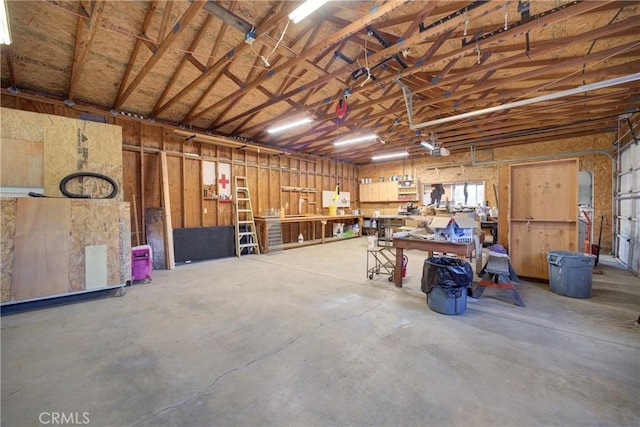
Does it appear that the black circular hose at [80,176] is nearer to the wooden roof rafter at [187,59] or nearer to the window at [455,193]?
the wooden roof rafter at [187,59]

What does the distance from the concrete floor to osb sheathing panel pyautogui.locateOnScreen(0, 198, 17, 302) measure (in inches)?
16.3

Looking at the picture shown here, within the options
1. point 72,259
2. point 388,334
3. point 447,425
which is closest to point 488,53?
point 388,334

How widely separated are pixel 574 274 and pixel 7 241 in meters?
7.44

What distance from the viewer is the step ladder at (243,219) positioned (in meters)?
6.98

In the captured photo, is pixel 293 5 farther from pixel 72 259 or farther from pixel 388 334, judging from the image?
pixel 72 259

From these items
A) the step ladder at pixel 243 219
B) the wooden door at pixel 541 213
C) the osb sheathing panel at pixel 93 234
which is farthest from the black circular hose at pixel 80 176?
the wooden door at pixel 541 213

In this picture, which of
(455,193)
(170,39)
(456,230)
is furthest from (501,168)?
(170,39)

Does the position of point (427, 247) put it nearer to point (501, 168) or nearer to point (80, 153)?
point (501, 168)

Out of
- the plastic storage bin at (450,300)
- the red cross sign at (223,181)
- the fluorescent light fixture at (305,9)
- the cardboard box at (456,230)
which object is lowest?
the plastic storage bin at (450,300)

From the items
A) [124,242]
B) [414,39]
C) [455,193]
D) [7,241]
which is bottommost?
[124,242]

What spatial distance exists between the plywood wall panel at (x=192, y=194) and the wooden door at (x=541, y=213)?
6.89 meters

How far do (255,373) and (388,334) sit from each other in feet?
4.42

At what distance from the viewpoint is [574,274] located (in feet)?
11.4

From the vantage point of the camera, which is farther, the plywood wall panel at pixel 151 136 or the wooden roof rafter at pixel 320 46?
the plywood wall panel at pixel 151 136
